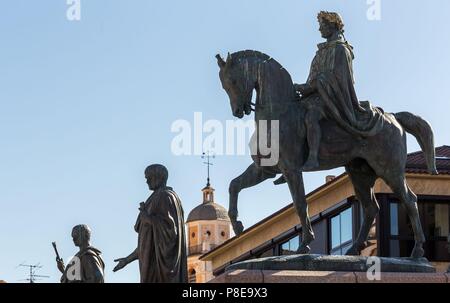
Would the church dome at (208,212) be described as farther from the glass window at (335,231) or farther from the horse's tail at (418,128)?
the horse's tail at (418,128)

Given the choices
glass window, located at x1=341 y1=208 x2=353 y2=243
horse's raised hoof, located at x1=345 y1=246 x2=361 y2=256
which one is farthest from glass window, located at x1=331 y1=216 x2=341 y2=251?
horse's raised hoof, located at x1=345 y1=246 x2=361 y2=256

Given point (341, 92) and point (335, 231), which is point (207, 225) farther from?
point (341, 92)

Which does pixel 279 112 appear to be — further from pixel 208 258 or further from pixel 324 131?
pixel 208 258

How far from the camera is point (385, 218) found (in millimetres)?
61750

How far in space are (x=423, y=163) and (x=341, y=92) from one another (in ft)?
119

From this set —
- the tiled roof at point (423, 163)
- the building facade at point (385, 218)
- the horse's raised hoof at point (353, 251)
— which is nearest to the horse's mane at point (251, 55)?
the horse's raised hoof at point (353, 251)

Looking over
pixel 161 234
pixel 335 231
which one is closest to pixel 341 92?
pixel 161 234

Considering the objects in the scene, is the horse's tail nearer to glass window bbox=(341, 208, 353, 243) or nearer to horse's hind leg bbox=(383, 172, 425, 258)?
horse's hind leg bbox=(383, 172, 425, 258)

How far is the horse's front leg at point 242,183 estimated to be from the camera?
2781 cm

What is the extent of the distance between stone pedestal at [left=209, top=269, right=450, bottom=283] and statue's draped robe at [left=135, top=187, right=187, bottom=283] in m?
0.73

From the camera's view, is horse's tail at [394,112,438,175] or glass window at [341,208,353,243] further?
glass window at [341,208,353,243]

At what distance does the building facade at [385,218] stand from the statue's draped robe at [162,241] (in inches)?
1295

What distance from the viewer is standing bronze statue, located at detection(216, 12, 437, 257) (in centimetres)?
2747

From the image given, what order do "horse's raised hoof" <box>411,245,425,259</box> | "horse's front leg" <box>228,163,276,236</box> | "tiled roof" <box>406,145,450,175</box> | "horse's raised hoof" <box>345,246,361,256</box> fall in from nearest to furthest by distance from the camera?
"horse's front leg" <box>228,163,276,236</box>, "horse's raised hoof" <box>411,245,425,259</box>, "horse's raised hoof" <box>345,246,361,256</box>, "tiled roof" <box>406,145,450,175</box>
